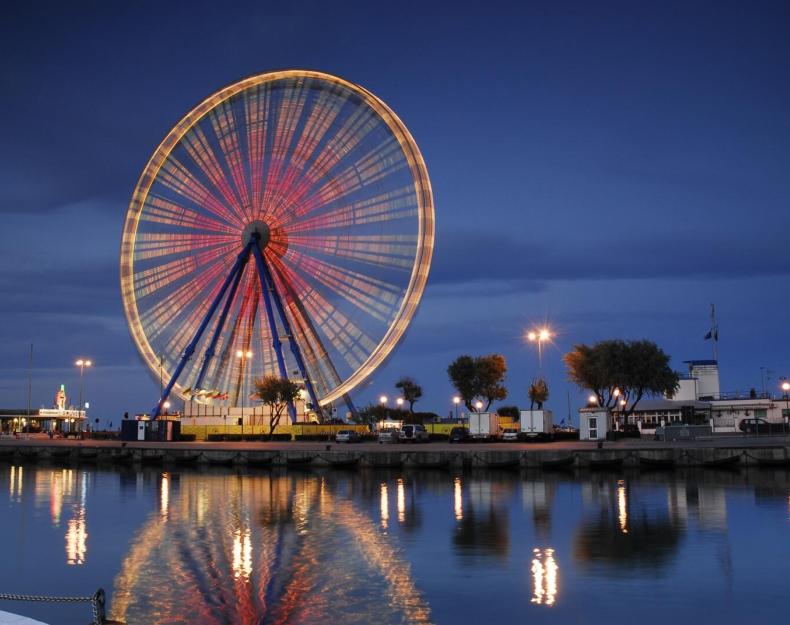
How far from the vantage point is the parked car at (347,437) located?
195 feet

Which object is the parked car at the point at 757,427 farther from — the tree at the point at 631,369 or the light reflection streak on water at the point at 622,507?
the light reflection streak on water at the point at 622,507

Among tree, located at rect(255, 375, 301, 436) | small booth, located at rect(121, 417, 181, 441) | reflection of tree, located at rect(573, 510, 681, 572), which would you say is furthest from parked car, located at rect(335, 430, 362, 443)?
reflection of tree, located at rect(573, 510, 681, 572)

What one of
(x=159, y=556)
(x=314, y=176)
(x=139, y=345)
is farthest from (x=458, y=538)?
(x=139, y=345)

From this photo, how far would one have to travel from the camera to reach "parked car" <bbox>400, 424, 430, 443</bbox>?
6041 centimetres

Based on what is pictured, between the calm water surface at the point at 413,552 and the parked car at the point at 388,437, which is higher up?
the parked car at the point at 388,437

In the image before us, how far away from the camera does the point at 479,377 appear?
81.2 meters

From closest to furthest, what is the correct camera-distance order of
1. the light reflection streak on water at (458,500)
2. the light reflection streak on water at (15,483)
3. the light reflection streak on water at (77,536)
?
the light reflection streak on water at (77,536) → the light reflection streak on water at (458,500) → the light reflection streak on water at (15,483)

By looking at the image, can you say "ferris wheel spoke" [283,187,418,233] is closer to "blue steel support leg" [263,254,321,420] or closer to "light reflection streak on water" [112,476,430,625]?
"blue steel support leg" [263,254,321,420]

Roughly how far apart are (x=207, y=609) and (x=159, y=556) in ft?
18.9

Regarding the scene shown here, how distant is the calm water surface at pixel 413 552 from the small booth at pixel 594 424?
20071mm

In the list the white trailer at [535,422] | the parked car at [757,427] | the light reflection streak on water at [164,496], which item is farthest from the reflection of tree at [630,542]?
the parked car at [757,427]

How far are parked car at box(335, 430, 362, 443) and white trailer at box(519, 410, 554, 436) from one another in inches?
443

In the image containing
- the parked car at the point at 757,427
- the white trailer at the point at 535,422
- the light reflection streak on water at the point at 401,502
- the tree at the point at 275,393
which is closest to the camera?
the light reflection streak on water at the point at 401,502

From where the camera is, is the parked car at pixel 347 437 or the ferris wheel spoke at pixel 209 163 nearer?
the ferris wheel spoke at pixel 209 163
